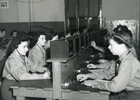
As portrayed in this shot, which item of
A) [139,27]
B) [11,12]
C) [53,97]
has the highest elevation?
[11,12]

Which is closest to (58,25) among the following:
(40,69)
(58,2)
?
(58,2)

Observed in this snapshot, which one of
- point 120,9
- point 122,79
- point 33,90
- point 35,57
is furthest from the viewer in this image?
point 120,9

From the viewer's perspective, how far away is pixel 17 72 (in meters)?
2.37

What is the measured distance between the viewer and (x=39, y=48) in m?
3.54

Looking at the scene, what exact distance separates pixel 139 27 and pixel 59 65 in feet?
16.9

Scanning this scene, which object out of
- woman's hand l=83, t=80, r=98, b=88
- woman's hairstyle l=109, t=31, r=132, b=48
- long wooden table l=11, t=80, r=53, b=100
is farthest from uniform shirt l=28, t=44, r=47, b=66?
woman's hairstyle l=109, t=31, r=132, b=48

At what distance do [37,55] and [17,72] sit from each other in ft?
3.69

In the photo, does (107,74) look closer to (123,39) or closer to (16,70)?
(123,39)

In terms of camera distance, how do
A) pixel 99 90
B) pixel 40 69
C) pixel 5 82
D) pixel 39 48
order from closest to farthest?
pixel 99 90
pixel 5 82
pixel 40 69
pixel 39 48

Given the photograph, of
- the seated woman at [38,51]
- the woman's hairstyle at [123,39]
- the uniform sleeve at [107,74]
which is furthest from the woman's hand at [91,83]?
the seated woman at [38,51]

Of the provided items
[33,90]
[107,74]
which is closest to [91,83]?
[107,74]

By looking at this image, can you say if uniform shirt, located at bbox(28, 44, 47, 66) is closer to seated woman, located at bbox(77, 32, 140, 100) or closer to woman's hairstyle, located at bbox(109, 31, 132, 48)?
seated woman, located at bbox(77, 32, 140, 100)

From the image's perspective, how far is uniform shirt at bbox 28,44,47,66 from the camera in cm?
343

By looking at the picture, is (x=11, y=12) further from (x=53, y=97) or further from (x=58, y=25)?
(x=53, y=97)
